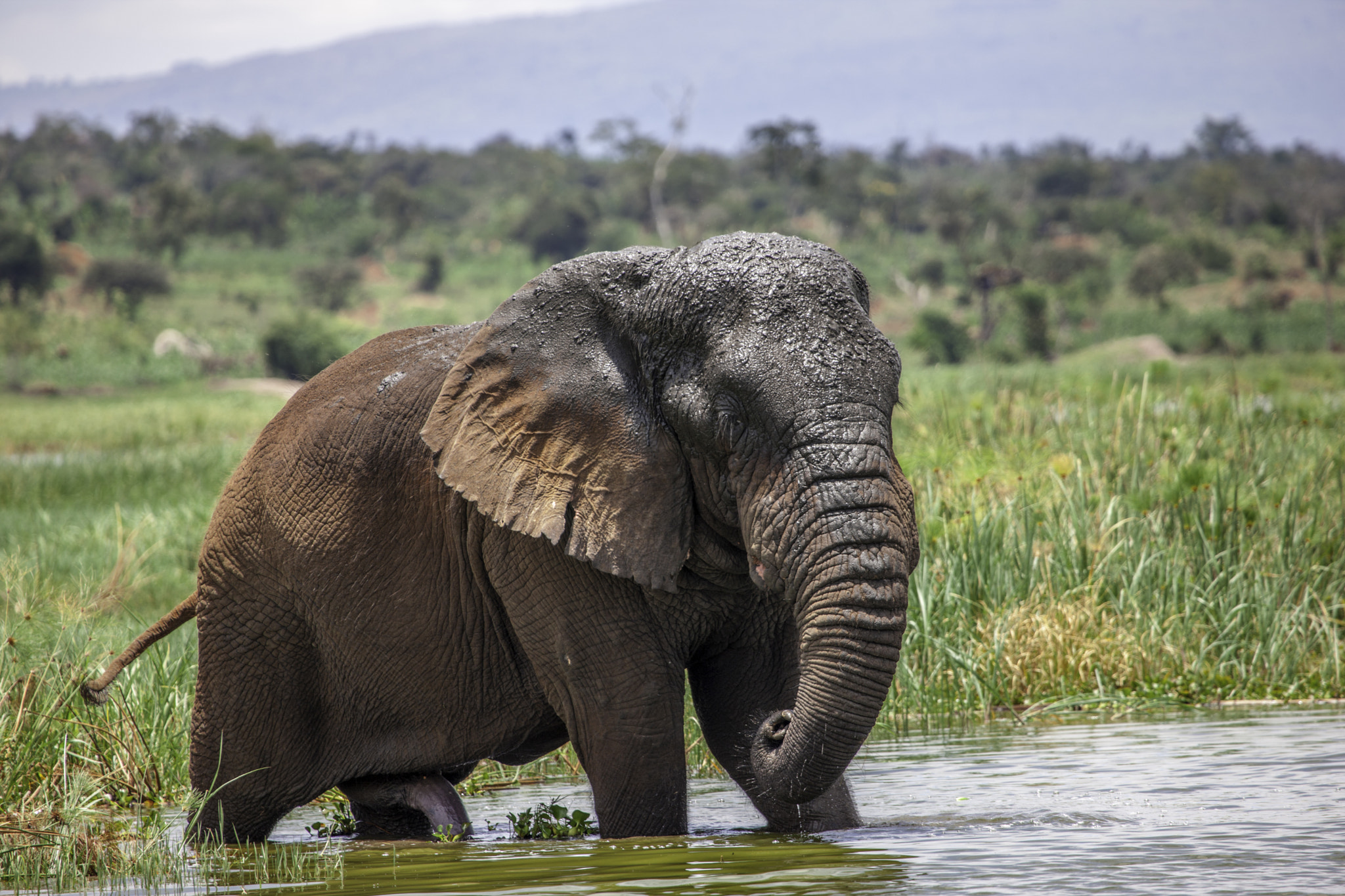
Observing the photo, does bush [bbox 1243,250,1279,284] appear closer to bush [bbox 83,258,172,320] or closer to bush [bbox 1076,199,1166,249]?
bush [bbox 1076,199,1166,249]

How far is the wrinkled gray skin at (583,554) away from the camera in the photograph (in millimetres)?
4156

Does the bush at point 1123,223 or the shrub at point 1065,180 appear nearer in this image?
the bush at point 1123,223

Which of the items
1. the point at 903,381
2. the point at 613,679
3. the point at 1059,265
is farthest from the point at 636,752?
the point at 1059,265

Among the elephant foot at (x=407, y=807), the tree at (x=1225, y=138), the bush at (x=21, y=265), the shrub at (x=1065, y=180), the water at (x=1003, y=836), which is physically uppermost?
the tree at (x=1225, y=138)

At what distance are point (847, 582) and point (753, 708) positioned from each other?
0.92 m

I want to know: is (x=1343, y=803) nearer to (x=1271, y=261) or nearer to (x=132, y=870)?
(x=132, y=870)

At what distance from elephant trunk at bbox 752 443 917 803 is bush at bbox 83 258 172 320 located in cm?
5576

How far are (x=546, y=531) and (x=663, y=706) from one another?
62 centimetres

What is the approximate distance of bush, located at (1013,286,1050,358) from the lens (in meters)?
48.3

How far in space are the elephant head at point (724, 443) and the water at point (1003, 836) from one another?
0.37 m

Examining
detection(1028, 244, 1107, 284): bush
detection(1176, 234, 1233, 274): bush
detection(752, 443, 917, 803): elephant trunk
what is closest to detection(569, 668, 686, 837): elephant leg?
detection(752, 443, 917, 803): elephant trunk

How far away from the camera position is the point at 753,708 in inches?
189

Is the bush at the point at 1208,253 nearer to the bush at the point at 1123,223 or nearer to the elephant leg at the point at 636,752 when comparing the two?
the bush at the point at 1123,223

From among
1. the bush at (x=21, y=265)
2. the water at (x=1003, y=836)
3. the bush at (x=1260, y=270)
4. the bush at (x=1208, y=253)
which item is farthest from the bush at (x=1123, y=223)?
the water at (x=1003, y=836)
